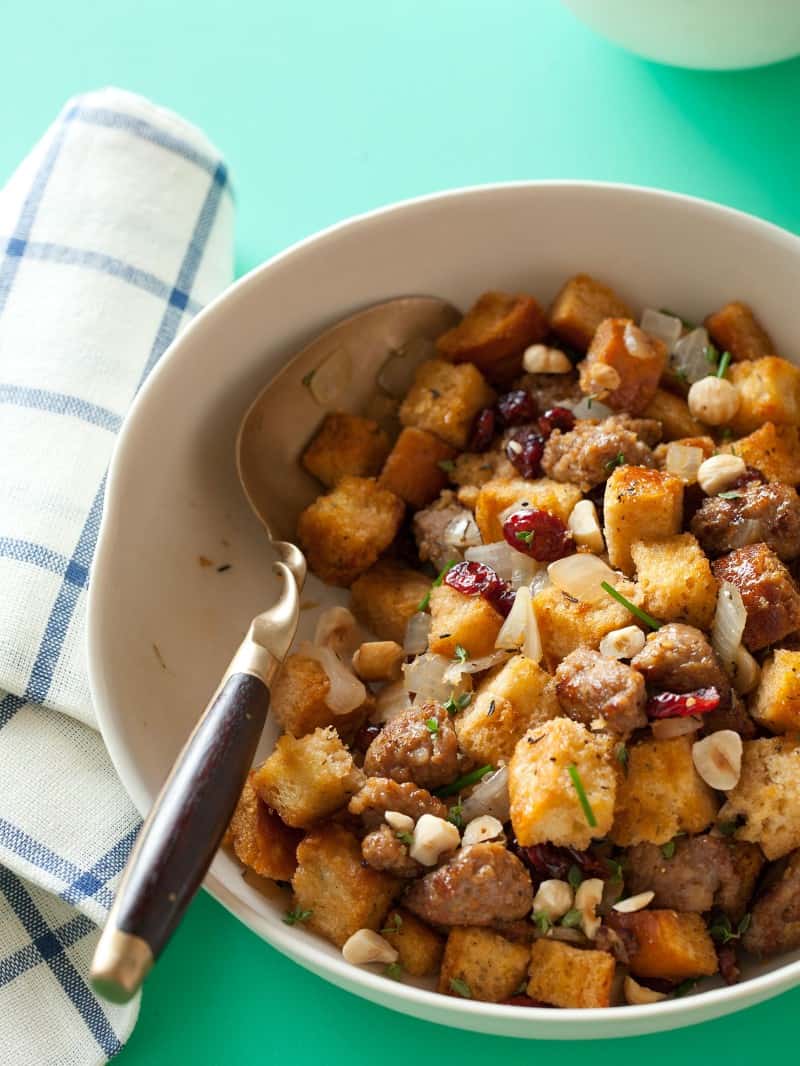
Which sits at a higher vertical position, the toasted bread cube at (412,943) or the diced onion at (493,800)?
the diced onion at (493,800)

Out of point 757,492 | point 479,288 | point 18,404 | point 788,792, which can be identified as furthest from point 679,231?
point 18,404

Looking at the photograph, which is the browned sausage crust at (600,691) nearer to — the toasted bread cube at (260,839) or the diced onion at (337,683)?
the diced onion at (337,683)

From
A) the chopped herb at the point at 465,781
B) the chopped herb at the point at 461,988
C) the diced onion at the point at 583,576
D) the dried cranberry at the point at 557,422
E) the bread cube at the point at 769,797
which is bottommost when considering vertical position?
the chopped herb at the point at 461,988

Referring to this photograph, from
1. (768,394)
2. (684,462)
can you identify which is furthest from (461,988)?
(768,394)

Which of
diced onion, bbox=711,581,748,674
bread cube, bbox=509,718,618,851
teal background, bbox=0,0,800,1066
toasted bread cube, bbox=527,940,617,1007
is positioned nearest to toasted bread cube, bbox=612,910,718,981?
toasted bread cube, bbox=527,940,617,1007

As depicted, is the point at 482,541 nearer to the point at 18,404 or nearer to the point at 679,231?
the point at 679,231

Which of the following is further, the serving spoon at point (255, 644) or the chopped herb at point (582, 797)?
the chopped herb at point (582, 797)

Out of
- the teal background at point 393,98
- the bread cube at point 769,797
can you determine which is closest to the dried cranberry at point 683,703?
the bread cube at point 769,797

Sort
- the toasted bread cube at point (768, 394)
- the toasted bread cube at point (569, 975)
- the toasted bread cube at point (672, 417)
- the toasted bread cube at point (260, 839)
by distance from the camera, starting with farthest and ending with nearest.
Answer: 1. the toasted bread cube at point (672, 417)
2. the toasted bread cube at point (768, 394)
3. the toasted bread cube at point (260, 839)
4. the toasted bread cube at point (569, 975)

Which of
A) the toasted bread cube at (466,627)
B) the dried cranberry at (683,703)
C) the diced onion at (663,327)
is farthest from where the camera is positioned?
the diced onion at (663,327)
